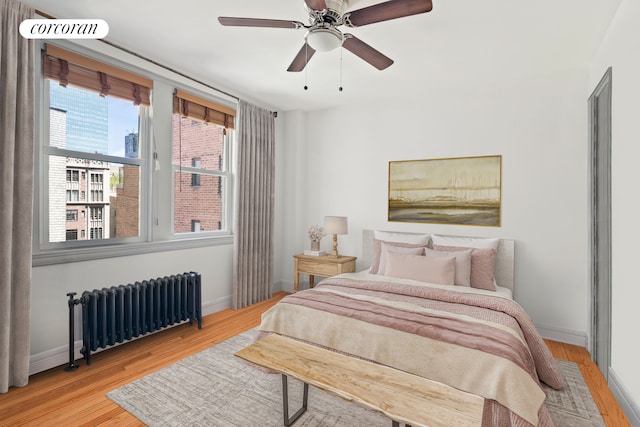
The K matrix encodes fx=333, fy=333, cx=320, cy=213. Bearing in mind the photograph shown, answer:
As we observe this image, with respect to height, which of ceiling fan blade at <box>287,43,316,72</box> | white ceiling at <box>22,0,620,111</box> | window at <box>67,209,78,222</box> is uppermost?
white ceiling at <box>22,0,620,111</box>

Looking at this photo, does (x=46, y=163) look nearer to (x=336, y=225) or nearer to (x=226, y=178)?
(x=226, y=178)

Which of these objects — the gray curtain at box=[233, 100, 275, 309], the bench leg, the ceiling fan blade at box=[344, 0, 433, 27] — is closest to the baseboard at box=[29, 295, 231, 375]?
the gray curtain at box=[233, 100, 275, 309]

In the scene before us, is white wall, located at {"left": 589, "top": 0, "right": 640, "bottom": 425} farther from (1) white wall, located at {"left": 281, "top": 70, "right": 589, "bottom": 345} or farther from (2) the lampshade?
(2) the lampshade

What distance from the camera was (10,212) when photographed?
2266 millimetres

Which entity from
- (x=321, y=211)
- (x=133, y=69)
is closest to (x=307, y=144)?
(x=321, y=211)

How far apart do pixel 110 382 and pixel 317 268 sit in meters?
2.48

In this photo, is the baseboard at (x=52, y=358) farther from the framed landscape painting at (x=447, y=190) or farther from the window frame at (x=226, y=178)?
the framed landscape painting at (x=447, y=190)

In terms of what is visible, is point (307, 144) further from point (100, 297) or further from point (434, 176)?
point (100, 297)

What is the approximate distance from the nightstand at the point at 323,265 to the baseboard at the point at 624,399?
8.52 feet

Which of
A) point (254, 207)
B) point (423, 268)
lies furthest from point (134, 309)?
point (423, 268)

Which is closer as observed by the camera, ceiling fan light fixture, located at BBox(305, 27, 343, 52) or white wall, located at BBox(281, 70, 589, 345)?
ceiling fan light fixture, located at BBox(305, 27, 343, 52)

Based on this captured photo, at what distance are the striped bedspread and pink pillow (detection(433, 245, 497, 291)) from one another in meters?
0.29

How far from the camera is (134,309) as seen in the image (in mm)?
2994

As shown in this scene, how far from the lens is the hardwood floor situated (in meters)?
2.04
